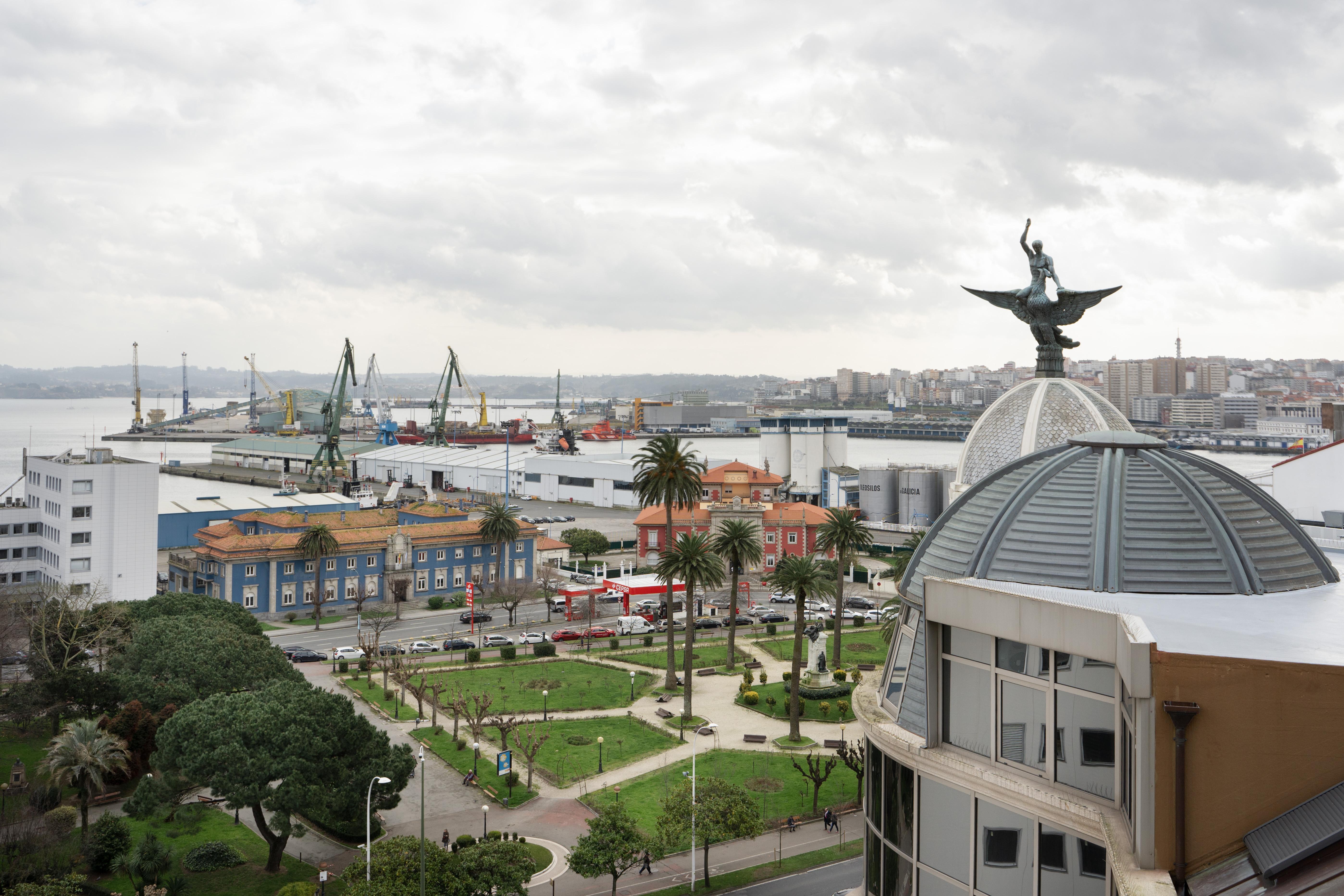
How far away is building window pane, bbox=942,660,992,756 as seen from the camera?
12422 millimetres

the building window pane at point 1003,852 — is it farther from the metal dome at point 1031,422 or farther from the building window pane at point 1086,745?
the metal dome at point 1031,422

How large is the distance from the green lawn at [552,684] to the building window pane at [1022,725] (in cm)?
3056

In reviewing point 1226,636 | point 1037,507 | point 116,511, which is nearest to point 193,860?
point 1037,507

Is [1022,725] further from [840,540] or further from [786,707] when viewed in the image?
[840,540]

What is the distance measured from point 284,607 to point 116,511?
10.7 m

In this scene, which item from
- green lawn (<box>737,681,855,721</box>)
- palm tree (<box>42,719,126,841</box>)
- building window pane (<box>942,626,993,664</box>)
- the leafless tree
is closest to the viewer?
building window pane (<box>942,626,993,664</box>)

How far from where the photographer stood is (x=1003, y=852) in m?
11.9

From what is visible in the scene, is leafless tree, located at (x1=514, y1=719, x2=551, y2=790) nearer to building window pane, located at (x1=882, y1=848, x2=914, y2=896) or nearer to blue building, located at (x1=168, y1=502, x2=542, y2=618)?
building window pane, located at (x1=882, y1=848, x2=914, y2=896)

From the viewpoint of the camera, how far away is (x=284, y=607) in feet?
195

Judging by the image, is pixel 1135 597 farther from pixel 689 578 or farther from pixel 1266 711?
pixel 689 578

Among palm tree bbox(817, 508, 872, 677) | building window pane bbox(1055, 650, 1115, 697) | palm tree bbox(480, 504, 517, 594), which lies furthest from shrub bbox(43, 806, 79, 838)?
palm tree bbox(480, 504, 517, 594)

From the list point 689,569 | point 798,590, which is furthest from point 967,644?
point 689,569

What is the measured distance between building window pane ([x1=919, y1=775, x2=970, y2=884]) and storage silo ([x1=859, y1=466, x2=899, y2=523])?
83.9 meters

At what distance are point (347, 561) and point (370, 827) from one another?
122 feet
